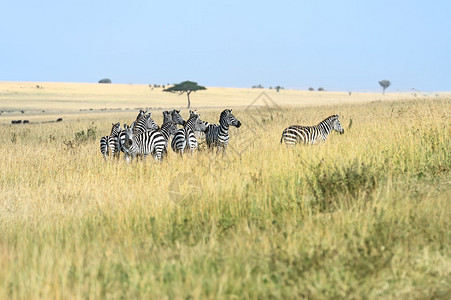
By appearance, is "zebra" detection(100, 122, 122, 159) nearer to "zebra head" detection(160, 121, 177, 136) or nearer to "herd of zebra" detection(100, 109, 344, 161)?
"herd of zebra" detection(100, 109, 344, 161)

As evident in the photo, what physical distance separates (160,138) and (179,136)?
77cm

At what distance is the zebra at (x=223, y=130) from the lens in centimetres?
1291

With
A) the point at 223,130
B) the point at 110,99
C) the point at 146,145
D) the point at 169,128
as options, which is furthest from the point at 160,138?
the point at 110,99

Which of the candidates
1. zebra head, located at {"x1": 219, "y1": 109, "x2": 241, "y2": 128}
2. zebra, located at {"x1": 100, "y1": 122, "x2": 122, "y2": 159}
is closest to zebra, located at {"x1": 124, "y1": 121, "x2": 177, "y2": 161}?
zebra, located at {"x1": 100, "y1": 122, "x2": 122, "y2": 159}

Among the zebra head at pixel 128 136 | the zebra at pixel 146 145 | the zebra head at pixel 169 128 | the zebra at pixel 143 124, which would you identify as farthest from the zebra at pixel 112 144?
the zebra head at pixel 169 128

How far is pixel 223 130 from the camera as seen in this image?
13.1 metres

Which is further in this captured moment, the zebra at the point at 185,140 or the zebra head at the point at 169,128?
the zebra head at the point at 169,128

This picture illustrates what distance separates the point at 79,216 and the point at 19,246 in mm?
1149

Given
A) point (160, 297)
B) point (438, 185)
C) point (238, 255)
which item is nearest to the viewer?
point (160, 297)

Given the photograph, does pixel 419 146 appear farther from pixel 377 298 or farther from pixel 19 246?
pixel 19 246

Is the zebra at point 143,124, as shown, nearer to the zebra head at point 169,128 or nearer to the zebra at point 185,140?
the zebra head at point 169,128

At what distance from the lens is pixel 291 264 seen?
14.3 feet

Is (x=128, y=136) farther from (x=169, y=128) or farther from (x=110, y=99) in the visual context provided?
(x=110, y=99)

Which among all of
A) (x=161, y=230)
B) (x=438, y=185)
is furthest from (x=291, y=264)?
(x=438, y=185)
